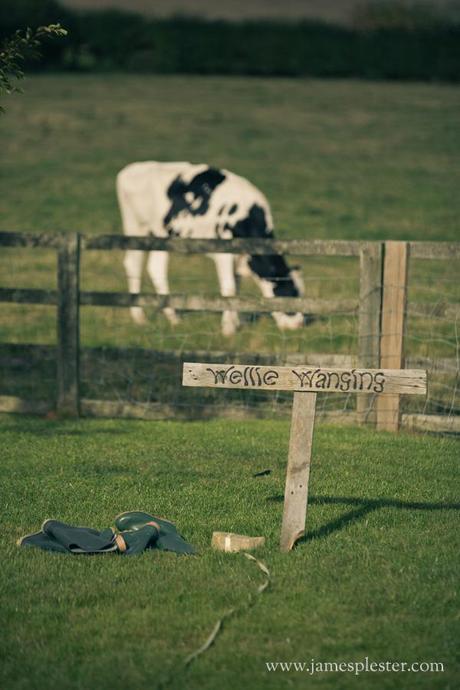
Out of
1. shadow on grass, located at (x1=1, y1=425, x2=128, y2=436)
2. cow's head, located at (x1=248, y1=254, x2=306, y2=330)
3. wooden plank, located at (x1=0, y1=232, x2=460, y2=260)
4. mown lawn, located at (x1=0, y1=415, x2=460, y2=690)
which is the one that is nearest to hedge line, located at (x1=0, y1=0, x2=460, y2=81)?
cow's head, located at (x1=248, y1=254, x2=306, y2=330)

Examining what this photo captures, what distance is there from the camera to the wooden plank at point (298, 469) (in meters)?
6.89

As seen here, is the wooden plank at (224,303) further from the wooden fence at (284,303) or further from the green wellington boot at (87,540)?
the green wellington boot at (87,540)

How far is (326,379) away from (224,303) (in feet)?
14.0

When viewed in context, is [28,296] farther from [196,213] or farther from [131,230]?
[131,230]

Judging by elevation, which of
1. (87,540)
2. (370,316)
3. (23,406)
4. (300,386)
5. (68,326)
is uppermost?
(300,386)

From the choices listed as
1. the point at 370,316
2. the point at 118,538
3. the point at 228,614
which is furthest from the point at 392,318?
the point at 228,614

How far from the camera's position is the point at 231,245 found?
11078mm

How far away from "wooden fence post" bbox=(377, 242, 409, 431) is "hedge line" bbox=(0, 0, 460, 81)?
36161mm

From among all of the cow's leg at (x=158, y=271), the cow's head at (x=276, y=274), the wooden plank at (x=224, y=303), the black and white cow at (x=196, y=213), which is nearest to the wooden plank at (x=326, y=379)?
the wooden plank at (x=224, y=303)

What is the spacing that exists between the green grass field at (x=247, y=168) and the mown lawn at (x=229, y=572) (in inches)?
119

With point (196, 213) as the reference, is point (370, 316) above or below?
above

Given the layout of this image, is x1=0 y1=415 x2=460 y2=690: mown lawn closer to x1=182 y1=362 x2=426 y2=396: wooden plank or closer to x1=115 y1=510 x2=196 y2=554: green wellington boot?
x1=115 y1=510 x2=196 y2=554: green wellington boot

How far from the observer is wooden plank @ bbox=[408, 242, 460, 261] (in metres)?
10.4

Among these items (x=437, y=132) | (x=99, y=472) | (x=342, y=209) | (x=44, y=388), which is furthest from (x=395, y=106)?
(x=99, y=472)
